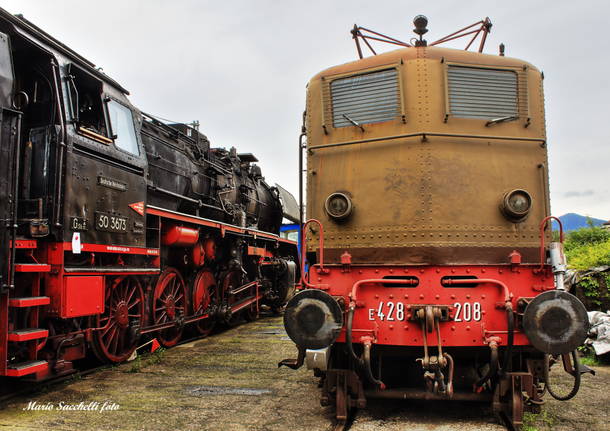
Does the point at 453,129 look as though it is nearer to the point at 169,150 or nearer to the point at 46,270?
the point at 46,270

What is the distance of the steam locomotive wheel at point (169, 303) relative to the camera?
715cm

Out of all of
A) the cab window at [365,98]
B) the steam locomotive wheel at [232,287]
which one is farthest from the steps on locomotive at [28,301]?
the steam locomotive wheel at [232,287]

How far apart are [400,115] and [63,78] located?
11.3 feet

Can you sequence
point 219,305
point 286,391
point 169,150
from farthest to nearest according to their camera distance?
point 219,305 < point 169,150 < point 286,391

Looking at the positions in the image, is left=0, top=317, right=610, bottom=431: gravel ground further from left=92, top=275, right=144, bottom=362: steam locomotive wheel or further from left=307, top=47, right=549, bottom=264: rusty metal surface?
left=307, top=47, right=549, bottom=264: rusty metal surface

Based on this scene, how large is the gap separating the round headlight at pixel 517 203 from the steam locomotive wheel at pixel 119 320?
4.30 meters

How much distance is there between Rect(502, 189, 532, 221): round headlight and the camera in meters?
4.08

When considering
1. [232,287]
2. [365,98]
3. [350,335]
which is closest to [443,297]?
[350,335]

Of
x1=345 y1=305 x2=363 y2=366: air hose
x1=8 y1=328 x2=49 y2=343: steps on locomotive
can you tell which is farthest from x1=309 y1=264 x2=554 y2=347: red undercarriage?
x1=8 y1=328 x2=49 y2=343: steps on locomotive

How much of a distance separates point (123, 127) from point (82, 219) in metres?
1.59

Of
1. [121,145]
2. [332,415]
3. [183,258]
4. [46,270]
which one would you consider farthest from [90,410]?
[183,258]

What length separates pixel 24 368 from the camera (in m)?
4.11

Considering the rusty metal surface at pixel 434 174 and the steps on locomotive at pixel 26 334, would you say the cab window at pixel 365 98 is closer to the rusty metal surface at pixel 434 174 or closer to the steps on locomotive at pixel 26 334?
the rusty metal surface at pixel 434 174

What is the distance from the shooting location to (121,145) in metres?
5.86
